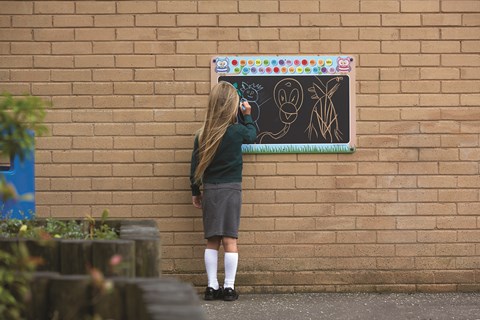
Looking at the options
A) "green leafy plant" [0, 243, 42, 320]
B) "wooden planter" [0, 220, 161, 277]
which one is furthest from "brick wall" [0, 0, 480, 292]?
"green leafy plant" [0, 243, 42, 320]

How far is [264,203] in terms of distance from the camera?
7871mm

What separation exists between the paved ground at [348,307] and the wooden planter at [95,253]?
106 inches

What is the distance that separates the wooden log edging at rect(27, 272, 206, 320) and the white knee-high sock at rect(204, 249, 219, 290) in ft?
12.7

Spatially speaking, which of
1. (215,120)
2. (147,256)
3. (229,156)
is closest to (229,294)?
(229,156)

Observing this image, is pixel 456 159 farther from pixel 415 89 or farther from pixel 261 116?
pixel 261 116

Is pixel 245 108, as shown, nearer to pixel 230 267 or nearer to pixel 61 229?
pixel 230 267

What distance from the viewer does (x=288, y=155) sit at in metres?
7.86

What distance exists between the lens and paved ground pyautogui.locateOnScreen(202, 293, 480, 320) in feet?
22.7

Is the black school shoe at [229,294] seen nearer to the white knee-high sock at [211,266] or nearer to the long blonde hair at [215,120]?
the white knee-high sock at [211,266]

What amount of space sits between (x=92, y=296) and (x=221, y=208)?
3.92m

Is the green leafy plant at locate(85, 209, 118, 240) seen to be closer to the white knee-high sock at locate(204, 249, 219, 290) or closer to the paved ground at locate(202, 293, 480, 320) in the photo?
the paved ground at locate(202, 293, 480, 320)

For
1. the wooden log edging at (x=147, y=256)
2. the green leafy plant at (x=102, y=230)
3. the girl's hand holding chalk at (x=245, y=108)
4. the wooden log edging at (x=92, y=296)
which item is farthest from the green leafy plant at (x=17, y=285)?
the girl's hand holding chalk at (x=245, y=108)

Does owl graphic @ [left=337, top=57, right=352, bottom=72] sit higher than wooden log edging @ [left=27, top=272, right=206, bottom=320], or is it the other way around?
owl graphic @ [left=337, top=57, right=352, bottom=72]

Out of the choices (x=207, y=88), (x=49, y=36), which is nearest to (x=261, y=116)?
(x=207, y=88)
